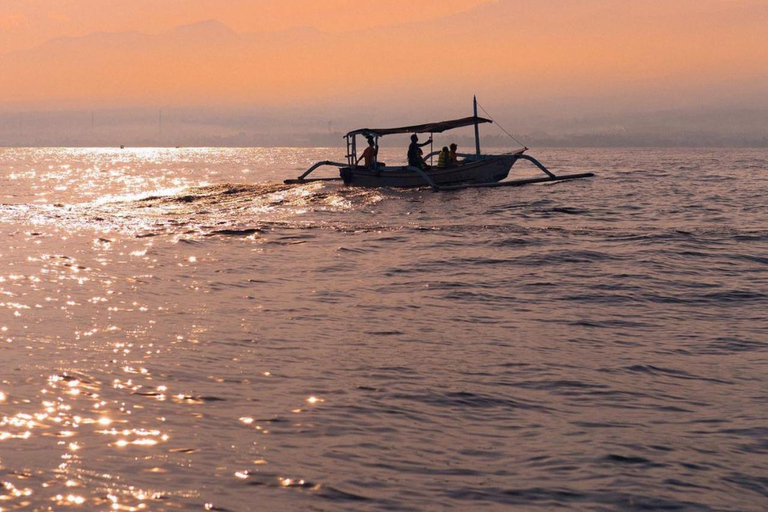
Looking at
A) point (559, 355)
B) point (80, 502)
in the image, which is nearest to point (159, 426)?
point (80, 502)

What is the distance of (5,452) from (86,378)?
2.33 m

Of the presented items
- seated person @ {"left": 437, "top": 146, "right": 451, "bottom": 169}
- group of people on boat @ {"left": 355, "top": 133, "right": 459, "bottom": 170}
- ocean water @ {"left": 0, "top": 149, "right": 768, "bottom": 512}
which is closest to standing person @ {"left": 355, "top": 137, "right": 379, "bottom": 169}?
group of people on boat @ {"left": 355, "top": 133, "right": 459, "bottom": 170}

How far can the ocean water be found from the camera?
5.89m

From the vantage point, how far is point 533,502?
561cm

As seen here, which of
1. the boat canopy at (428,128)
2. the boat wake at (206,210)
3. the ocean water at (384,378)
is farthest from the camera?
the boat canopy at (428,128)

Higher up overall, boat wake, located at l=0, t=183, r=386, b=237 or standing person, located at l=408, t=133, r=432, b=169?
standing person, located at l=408, t=133, r=432, b=169

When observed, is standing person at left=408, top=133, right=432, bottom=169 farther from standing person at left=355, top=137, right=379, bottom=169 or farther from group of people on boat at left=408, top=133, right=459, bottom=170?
standing person at left=355, top=137, right=379, bottom=169

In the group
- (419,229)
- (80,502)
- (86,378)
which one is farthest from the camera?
(419,229)

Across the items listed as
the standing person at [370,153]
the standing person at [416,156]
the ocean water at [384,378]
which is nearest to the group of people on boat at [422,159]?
the standing person at [416,156]

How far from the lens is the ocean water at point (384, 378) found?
589 centimetres

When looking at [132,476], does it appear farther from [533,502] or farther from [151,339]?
[151,339]

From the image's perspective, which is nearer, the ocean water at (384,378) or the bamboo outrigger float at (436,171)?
the ocean water at (384,378)

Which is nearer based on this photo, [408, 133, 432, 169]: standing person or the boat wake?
the boat wake

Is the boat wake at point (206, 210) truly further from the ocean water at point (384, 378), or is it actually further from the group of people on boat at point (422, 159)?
the ocean water at point (384, 378)
